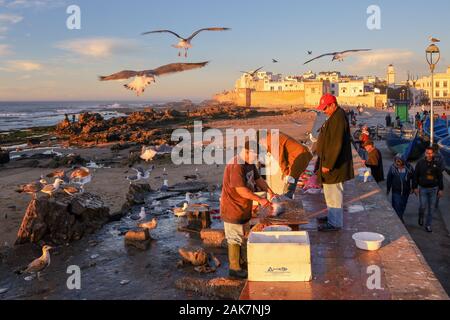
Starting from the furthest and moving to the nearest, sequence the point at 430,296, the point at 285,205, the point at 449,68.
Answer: the point at 449,68 < the point at 285,205 < the point at 430,296

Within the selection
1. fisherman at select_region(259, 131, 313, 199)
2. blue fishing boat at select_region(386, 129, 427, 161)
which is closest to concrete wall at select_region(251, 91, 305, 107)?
blue fishing boat at select_region(386, 129, 427, 161)

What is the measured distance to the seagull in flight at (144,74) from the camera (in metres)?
8.63

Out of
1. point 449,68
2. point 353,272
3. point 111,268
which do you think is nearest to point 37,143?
point 111,268

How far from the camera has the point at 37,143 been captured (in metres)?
28.1

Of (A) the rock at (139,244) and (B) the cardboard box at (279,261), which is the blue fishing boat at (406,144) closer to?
(A) the rock at (139,244)

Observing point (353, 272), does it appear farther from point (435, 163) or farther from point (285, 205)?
point (435, 163)

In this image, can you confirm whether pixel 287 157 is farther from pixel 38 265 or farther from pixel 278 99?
pixel 278 99

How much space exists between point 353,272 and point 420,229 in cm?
427

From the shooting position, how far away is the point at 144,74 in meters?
9.09

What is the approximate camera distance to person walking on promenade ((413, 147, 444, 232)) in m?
7.65

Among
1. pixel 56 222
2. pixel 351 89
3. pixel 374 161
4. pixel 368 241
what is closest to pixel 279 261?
pixel 368 241

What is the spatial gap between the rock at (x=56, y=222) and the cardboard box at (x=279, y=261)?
474 centimetres

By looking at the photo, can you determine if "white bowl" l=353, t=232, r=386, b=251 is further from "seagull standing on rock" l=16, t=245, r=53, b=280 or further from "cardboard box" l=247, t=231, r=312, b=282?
"seagull standing on rock" l=16, t=245, r=53, b=280

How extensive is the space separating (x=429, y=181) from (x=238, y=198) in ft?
14.8
